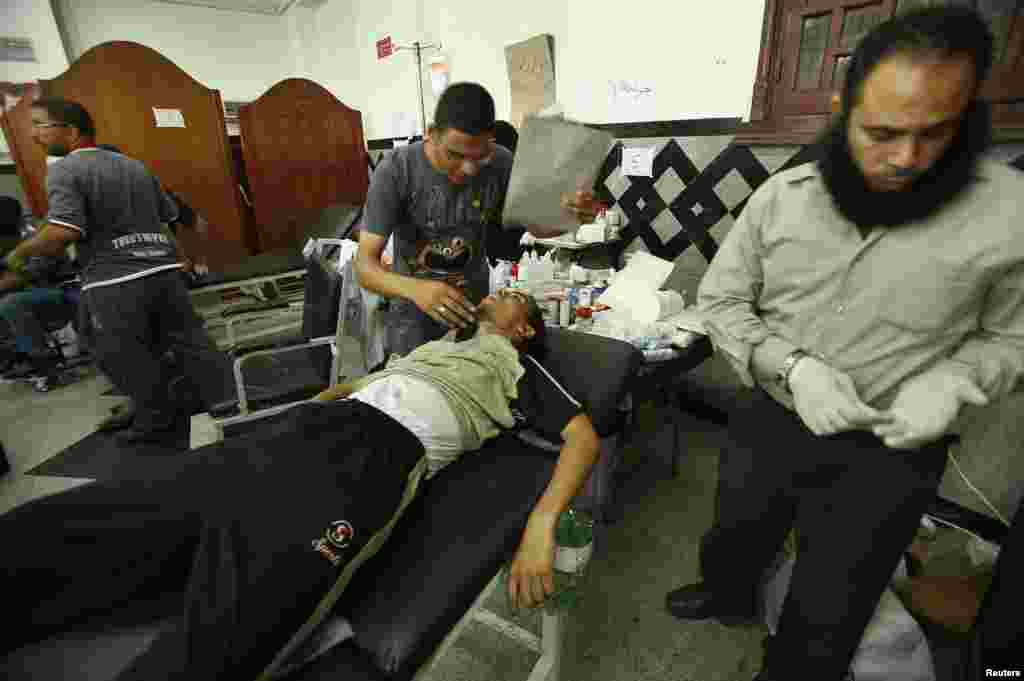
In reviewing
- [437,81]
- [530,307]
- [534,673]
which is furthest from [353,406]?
[437,81]

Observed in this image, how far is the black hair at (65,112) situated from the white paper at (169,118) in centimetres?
252

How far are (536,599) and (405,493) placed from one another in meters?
0.37

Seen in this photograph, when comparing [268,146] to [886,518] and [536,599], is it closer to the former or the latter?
[536,599]

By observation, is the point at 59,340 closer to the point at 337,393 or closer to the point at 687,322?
the point at 337,393

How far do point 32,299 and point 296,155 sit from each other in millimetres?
2545

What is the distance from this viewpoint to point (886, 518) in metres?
0.93

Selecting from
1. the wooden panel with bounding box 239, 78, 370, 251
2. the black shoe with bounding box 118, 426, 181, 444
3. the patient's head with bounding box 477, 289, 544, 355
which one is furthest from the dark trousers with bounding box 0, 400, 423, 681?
the wooden panel with bounding box 239, 78, 370, 251

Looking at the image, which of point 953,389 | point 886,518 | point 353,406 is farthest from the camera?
point 353,406

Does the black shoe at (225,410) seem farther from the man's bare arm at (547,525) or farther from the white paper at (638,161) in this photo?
the white paper at (638,161)

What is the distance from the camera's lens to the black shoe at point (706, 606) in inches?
49.4

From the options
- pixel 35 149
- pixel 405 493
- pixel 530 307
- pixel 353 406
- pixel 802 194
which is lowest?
pixel 405 493

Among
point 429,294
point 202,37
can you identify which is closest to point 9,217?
point 202,37

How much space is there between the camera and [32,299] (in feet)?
10.0

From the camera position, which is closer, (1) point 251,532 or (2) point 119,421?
(1) point 251,532
